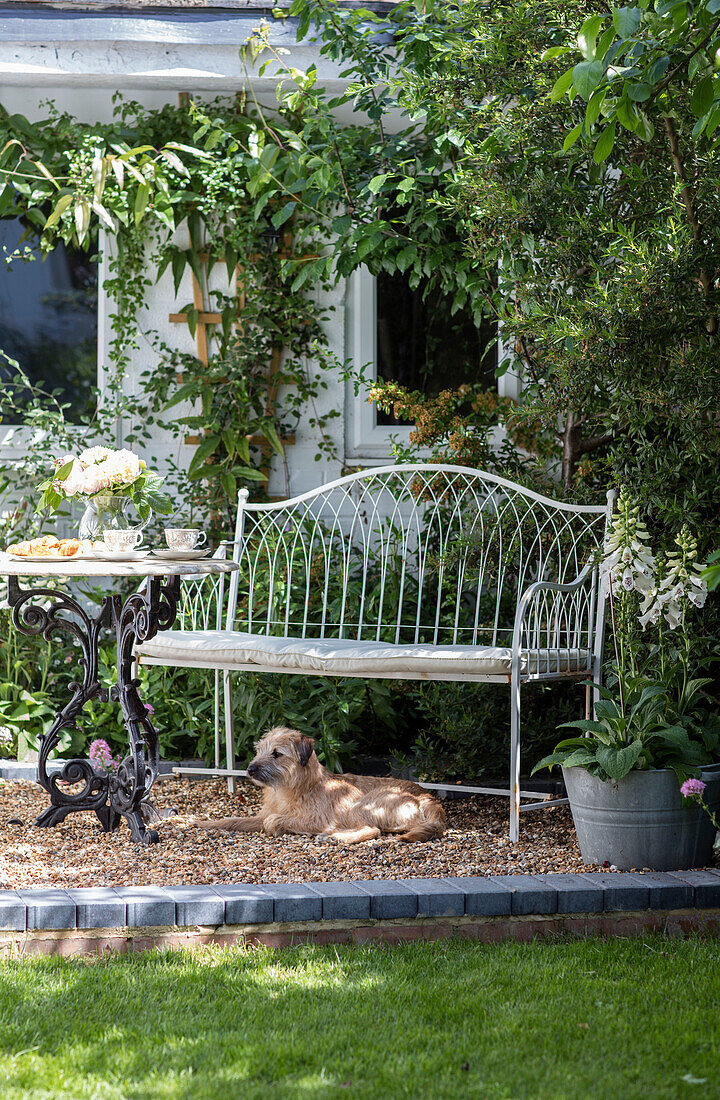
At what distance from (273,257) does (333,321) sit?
49 cm

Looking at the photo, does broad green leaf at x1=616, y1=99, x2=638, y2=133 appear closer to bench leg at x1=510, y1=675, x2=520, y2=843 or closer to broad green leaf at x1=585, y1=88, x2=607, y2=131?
broad green leaf at x1=585, y1=88, x2=607, y2=131

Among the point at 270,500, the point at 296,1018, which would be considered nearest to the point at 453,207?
the point at 270,500

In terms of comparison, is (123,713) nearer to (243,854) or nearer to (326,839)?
(243,854)

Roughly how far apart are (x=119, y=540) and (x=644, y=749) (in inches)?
73.0

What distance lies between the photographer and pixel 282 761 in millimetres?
3803

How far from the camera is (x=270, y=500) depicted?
6.33 metres

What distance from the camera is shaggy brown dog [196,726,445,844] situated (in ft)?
12.5

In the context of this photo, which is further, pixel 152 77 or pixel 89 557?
pixel 152 77

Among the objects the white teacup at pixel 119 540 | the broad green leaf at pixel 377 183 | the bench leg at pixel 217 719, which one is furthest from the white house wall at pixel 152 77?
the white teacup at pixel 119 540

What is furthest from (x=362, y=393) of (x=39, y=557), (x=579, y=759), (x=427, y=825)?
(x=579, y=759)

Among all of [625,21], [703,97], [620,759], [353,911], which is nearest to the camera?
[625,21]

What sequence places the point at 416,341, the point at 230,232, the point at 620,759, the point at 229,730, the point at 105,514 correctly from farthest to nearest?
the point at 416,341, the point at 230,232, the point at 229,730, the point at 105,514, the point at 620,759

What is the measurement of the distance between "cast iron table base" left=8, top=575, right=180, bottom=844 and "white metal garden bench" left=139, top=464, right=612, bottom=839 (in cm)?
40

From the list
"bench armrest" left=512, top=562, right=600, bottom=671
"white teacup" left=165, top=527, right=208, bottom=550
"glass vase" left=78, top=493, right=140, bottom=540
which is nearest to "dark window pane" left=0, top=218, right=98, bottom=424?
"glass vase" left=78, top=493, right=140, bottom=540
